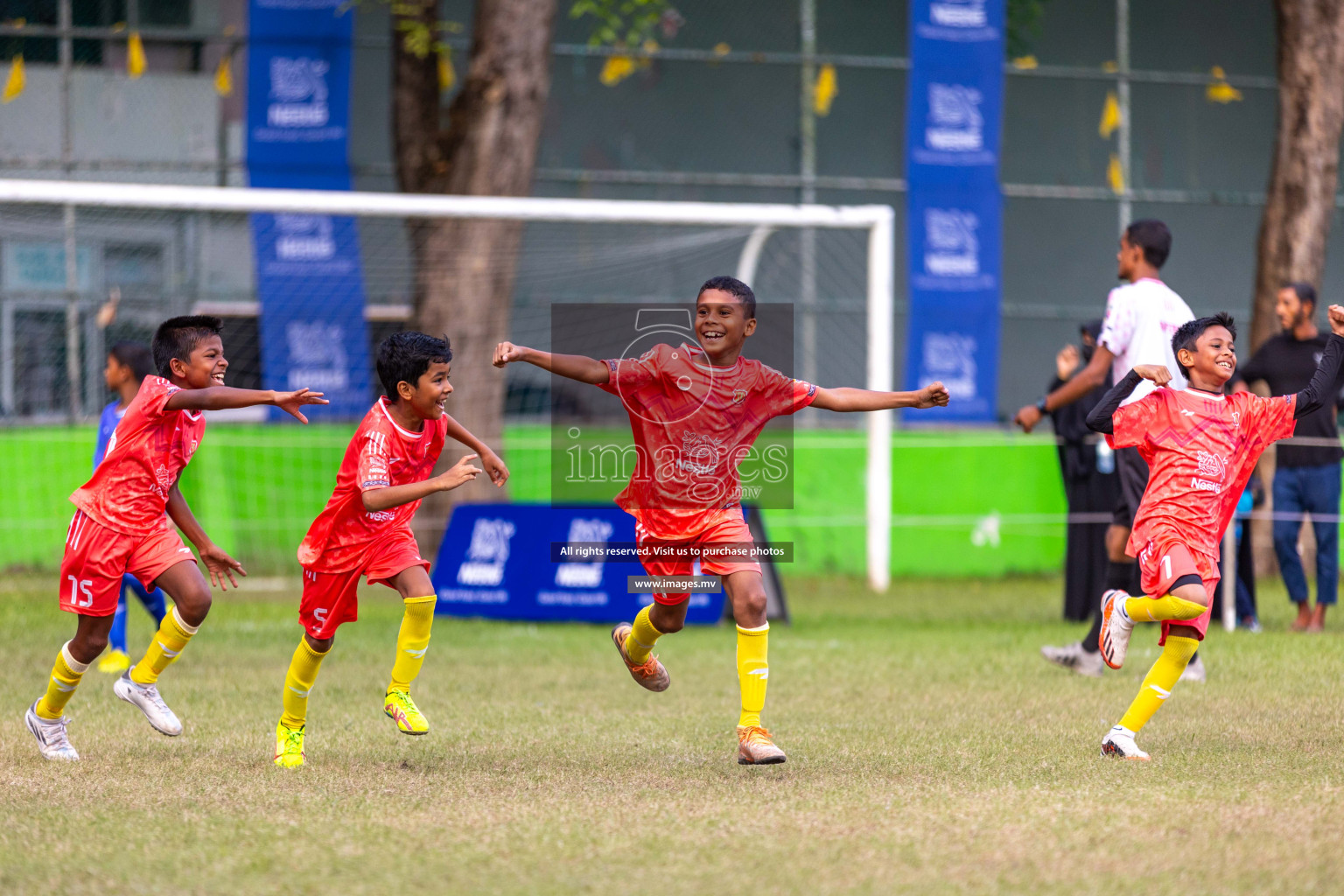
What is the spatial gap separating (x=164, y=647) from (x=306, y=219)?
31.8 ft

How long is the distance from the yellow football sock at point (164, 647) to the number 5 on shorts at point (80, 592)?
307mm

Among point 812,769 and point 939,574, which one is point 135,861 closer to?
point 812,769

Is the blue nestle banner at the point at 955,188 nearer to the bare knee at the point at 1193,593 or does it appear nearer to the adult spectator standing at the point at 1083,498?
the adult spectator standing at the point at 1083,498

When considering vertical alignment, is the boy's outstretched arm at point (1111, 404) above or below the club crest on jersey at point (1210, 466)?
above

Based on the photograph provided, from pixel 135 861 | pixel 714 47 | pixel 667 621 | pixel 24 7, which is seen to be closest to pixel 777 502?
pixel 714 47

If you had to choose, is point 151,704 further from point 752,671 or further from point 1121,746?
point 1121,746

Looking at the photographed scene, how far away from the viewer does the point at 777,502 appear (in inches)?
619

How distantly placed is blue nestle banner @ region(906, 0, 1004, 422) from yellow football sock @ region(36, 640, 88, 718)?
1138 centimetres

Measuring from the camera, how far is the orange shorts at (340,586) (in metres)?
5.88

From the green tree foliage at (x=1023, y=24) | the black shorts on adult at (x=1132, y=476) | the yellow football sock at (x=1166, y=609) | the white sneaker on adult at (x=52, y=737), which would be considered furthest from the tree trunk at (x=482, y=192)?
the yellow football sock at (x=1166, y=609)

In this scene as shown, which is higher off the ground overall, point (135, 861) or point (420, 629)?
point (420, 629)

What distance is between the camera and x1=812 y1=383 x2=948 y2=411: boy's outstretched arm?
5930 mm

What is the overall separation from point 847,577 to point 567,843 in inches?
451

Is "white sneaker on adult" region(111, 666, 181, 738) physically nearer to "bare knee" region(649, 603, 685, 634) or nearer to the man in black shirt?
"bare knee" region(649, 603, 685, 634)
